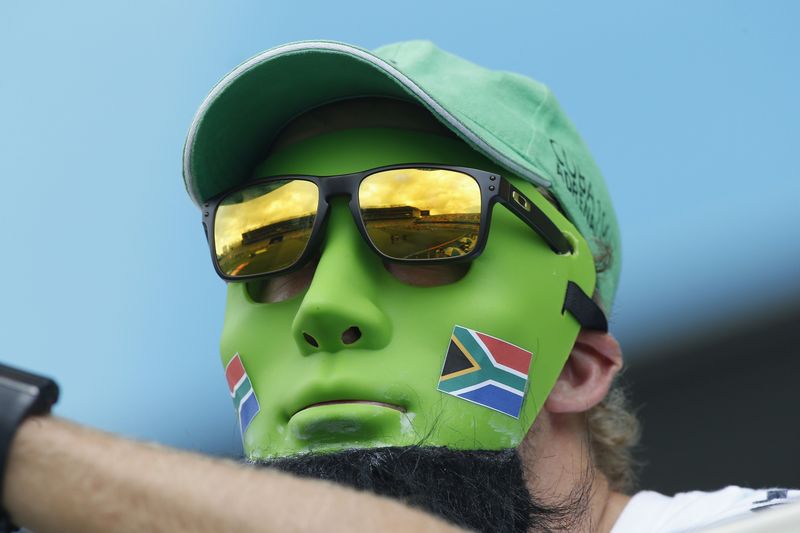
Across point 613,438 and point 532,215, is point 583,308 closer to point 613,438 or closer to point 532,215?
point 532,215

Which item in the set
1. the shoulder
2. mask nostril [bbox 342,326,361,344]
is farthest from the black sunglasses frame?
the shoulder

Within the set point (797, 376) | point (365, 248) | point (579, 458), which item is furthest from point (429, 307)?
point (797, 376)

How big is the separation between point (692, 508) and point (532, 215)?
0.54 meters

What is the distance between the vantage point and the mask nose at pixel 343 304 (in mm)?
1518

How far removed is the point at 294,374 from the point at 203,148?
1.52 ft

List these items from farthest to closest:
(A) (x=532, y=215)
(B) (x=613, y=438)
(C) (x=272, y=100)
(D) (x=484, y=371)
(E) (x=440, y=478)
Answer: (B) (x=613, y=438), (C) (x=272, y=100), (A) (x=532, y=215), (D) (x=484, y=371), (E) (x=440, y=478)

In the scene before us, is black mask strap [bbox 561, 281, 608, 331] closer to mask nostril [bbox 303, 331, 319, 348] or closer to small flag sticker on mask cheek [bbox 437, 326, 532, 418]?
small flag sticker on mask cheek [bbox 437, 326, 532, 418]

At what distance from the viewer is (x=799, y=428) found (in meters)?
Answer: 2.52

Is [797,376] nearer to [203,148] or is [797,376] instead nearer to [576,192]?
[576,192]

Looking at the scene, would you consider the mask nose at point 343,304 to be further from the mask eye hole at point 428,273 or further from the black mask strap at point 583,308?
the black mask strap at point 583,308

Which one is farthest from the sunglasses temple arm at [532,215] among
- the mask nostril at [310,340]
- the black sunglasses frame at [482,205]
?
the mask nostril at [310,340]

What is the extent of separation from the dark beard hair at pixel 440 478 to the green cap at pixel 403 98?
51 centimetres

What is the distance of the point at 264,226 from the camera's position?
1701 mm

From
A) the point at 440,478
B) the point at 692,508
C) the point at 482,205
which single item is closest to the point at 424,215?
the point at 482,205
